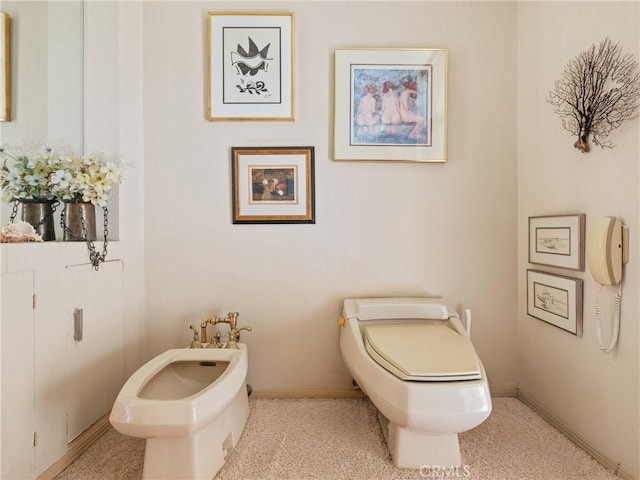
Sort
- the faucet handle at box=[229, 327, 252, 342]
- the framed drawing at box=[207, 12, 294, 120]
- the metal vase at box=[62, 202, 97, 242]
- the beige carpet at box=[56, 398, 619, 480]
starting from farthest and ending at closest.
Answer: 1. the framed drawing at box=[207, 12, 294, 120]
2. the faucet handle at box=[229, 327, 252, 342]
3. the metal vase at box=[62, 202, 97, 242]
4. the beige carpet at box=[56, 398, 619, 480]

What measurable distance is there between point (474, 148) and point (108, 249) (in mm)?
1885

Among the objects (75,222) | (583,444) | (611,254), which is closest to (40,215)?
(75,222)

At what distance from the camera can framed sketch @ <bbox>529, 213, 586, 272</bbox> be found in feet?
4.71

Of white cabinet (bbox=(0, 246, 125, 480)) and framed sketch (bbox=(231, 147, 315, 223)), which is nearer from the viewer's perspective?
white cabinet (bbox=(0, 246, 125, 480))


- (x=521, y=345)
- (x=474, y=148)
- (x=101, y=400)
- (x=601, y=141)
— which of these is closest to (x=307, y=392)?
(x=101, y=400)

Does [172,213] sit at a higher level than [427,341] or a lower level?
higher

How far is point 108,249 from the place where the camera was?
1.59 metres

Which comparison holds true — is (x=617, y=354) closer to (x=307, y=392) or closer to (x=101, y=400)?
(x=307, y=392)

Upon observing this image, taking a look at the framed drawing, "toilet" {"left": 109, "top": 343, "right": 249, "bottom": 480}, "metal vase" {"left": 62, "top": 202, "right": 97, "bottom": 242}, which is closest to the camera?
"toilet" {"left": 109, "top": 343, "right": 249, "bottom": 480}

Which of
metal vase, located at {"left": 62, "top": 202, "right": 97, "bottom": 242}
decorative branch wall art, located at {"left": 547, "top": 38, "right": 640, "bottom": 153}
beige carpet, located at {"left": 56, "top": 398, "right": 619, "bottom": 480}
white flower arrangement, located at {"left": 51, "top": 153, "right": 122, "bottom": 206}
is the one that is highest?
decorative branch wall art, located at {"left": 547, "top": 38, "right": 640, "bottom": 153}

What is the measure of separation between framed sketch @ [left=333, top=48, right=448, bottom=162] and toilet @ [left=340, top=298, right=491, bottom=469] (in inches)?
34.1

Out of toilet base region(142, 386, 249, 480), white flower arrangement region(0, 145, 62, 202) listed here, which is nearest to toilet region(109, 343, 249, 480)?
toilet base region(142, 386, 249, 480)

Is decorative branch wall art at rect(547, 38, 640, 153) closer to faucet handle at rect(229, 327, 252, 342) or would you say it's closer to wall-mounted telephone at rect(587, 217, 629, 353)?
wall-mounted telephone at rect(587, 217, 629, 353)

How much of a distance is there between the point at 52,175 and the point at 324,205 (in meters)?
1.19
